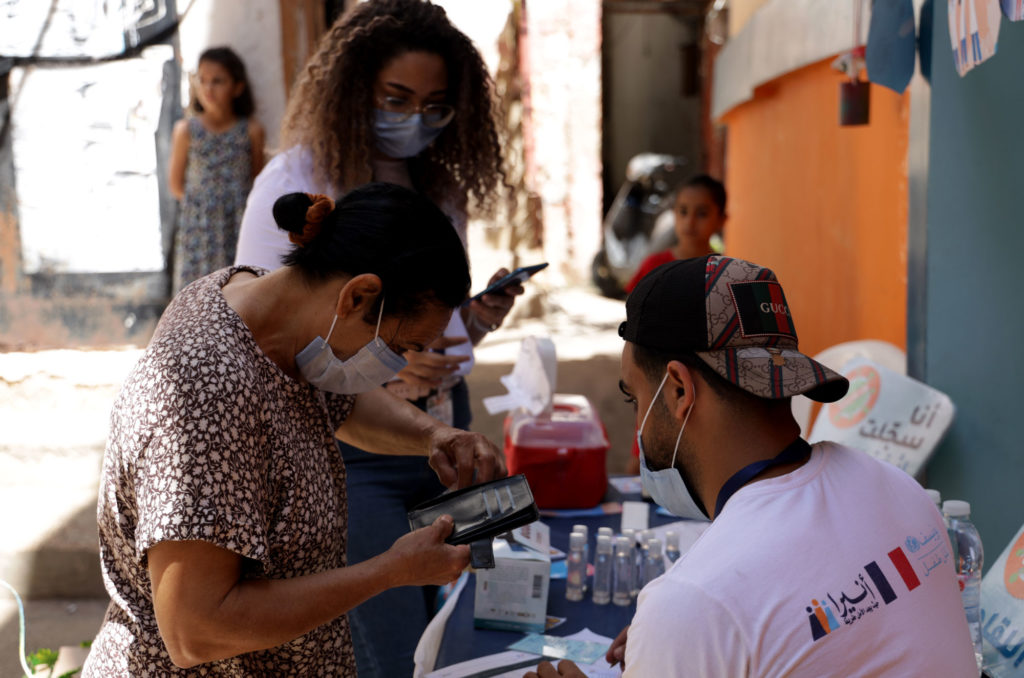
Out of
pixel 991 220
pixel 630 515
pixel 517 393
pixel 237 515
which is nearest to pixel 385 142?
pixel 517 393

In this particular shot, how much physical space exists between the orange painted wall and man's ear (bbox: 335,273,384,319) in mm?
2525

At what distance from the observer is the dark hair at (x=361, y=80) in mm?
2449

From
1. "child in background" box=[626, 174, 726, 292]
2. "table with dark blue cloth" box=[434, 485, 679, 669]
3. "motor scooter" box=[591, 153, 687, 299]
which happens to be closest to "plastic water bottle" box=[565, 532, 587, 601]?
"table with dark blue cloth" box=[434, 485, 679, 669]

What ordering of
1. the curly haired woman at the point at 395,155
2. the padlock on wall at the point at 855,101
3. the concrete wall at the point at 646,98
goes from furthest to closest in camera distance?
the concrete wall at the point at 646,98 < the padlock on wall at the point at 855,101 < the curly haired woman at the point at 395,155

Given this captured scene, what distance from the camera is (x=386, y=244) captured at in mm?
1565

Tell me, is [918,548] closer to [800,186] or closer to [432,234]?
[432,234]

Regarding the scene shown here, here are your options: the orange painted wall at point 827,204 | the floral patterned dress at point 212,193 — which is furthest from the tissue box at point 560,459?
the floral patterned dress at point 212,193

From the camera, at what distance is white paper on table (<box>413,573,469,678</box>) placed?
179 cm

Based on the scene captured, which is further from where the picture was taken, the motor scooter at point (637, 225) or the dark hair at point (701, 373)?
the motor scooter at point (637, 225)

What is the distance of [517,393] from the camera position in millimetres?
3041

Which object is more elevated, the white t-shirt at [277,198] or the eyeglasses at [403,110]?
the eyeglasses at [403,110]

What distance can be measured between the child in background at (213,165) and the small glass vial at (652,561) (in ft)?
11.2

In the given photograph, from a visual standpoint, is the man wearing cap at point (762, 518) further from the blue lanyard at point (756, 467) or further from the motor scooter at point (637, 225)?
the motor scooter at point (637, 225)

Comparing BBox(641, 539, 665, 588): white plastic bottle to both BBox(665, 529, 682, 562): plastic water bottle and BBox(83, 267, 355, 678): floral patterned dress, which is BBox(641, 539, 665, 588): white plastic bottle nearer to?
BBox(665, 529, 682, 562): plastic water bottle
